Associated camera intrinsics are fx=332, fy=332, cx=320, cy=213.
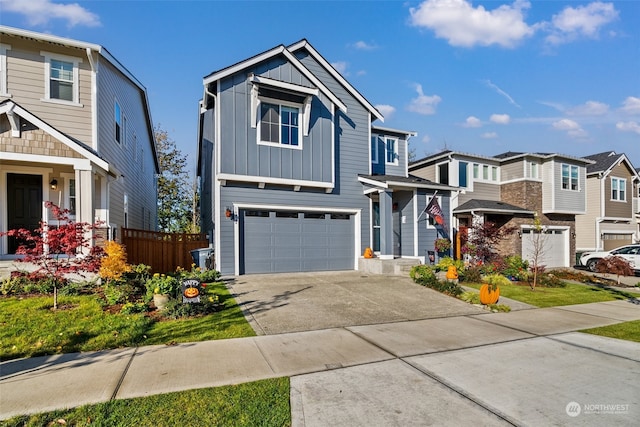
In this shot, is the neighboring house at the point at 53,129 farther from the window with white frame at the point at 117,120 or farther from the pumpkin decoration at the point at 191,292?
the pumpkin decoration at the point at 191,292

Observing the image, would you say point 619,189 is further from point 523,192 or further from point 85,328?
point 85,328

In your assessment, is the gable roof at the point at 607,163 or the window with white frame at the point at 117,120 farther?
the gable roof at the point at 607,163

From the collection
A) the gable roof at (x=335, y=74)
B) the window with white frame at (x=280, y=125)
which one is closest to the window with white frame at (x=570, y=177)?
the gable roof at (x=335, y=74)

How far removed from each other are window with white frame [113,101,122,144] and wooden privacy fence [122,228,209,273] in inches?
139

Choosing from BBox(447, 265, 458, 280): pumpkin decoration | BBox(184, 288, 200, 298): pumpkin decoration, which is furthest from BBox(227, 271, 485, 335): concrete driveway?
BBox(447, 265, 458, 280): pumpkin decoration

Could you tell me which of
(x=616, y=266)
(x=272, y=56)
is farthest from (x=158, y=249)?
(x=616, y=266)

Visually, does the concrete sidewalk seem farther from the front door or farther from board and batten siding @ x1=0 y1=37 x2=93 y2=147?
board and batten siding @ x1=0 y1=37 x2=93 y2=147

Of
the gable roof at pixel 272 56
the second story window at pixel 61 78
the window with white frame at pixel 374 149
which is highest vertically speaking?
the gable roof at pixel 272 56

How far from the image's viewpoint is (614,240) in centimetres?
2312

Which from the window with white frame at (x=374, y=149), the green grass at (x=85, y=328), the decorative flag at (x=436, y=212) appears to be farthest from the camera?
the window with white frame at (x=374, y=149)

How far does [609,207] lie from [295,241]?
22782mm

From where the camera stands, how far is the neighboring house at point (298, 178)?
11.4 m

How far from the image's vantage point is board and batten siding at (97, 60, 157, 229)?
35.3 ft

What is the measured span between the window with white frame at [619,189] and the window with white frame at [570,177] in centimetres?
553
